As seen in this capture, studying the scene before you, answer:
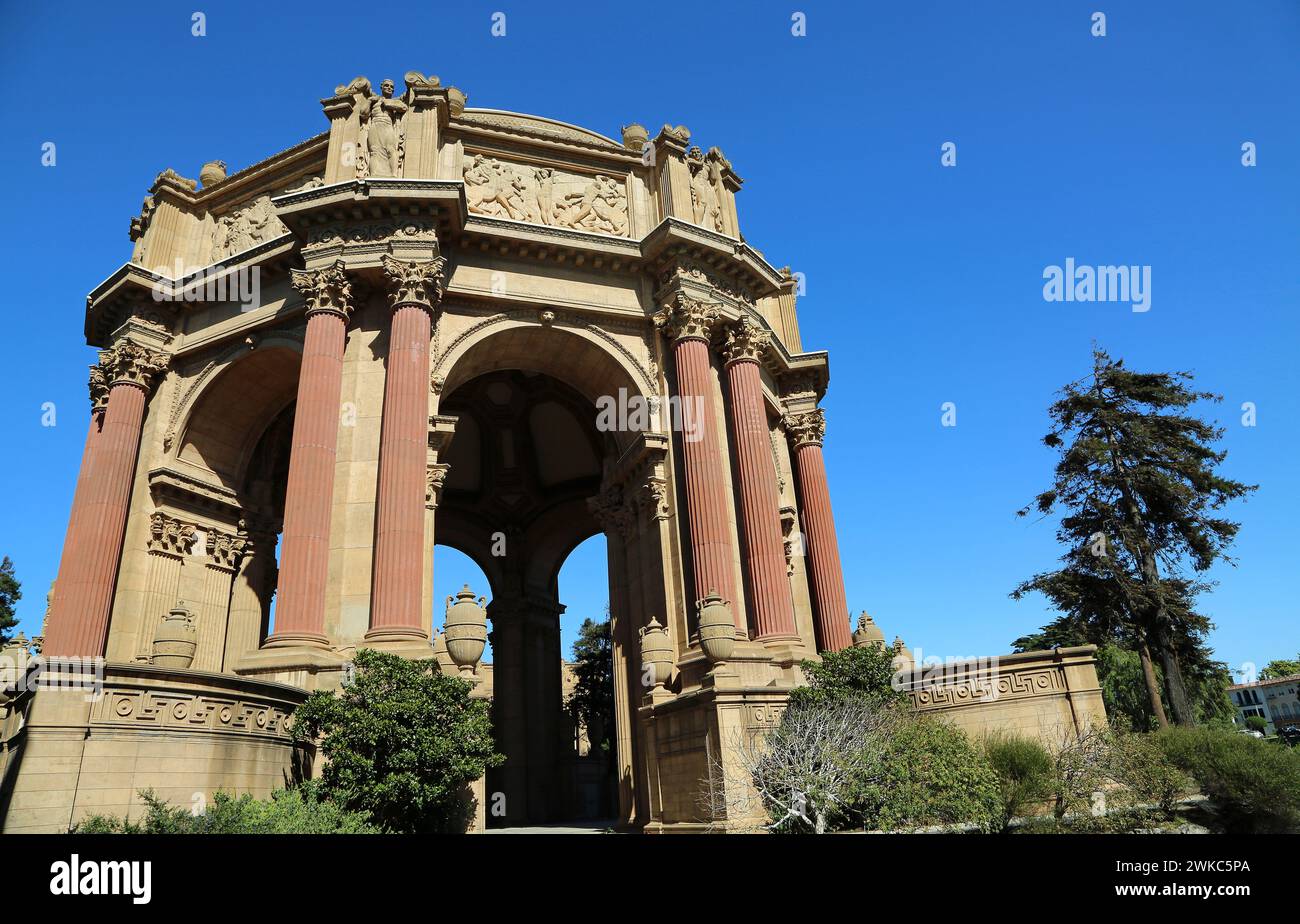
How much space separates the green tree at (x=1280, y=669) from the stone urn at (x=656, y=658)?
10270cm

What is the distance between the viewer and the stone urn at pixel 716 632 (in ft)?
58.6

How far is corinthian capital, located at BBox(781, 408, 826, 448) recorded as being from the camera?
31500 mm

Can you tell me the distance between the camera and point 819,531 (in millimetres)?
29938

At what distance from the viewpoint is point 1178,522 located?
2964 cm

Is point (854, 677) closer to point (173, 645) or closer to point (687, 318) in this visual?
point (687, 318)

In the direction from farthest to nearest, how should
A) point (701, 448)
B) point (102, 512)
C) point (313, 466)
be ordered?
1. point (102, 512)
2. point (701, 448)
3. point (313, 466)

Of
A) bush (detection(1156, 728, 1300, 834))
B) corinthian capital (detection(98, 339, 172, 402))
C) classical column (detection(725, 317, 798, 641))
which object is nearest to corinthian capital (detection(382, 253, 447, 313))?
classical column (detection(725, 317, 798, 641))

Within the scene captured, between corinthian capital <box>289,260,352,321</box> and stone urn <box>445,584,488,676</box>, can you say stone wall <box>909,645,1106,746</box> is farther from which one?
corinthian capital <box>289,260,352,321</box>

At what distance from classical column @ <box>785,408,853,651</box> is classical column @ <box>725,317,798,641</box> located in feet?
16.7

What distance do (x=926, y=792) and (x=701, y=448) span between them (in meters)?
12.1

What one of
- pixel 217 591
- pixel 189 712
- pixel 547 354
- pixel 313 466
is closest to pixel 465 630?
pixel 313 466

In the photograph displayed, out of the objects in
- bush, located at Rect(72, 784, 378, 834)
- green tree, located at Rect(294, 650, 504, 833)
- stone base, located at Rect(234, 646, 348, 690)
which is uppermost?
stone base, located at Rect(234, 646, 348, 690)

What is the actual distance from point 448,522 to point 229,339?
1730cm

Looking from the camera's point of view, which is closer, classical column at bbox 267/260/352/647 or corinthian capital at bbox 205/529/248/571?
classical column at bbox 267/260/352/647
